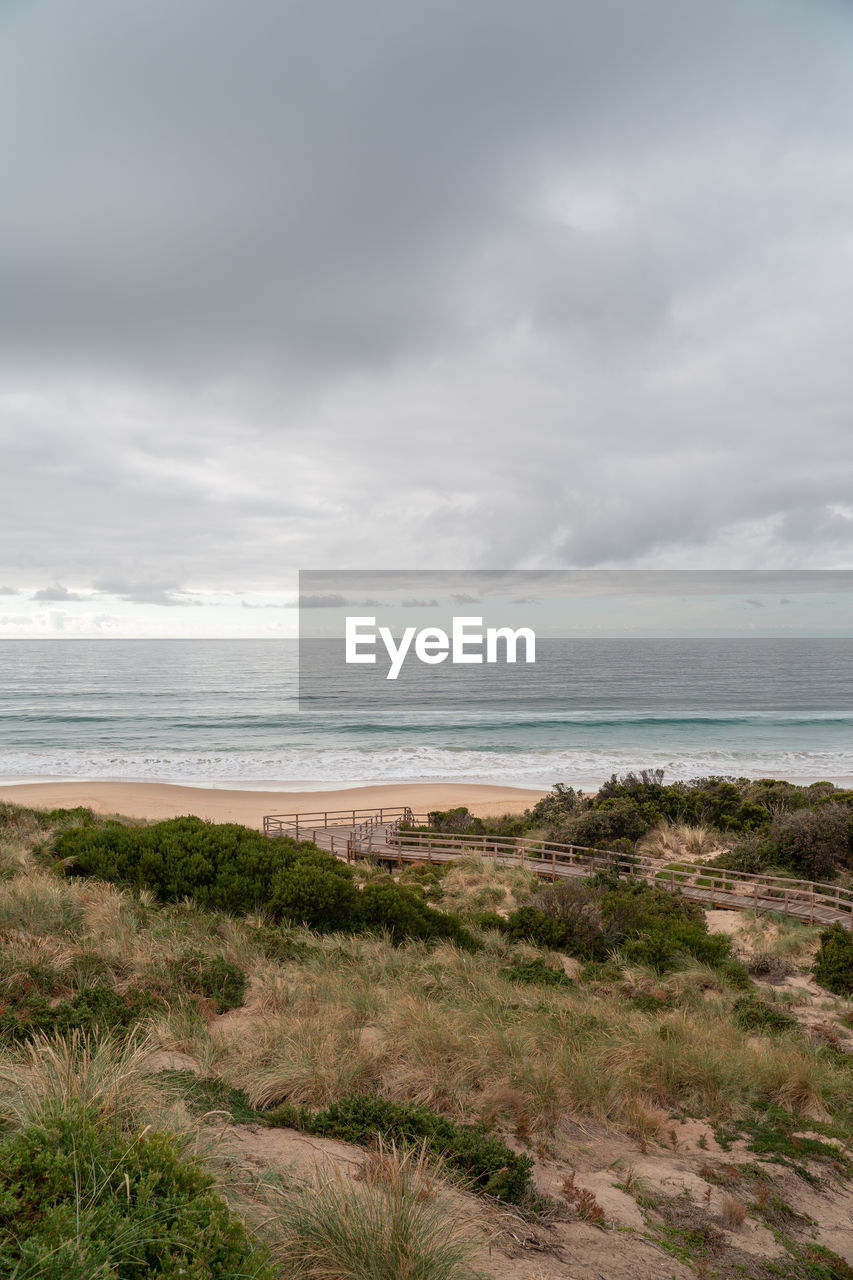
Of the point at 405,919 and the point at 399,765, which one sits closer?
the point at 405,919

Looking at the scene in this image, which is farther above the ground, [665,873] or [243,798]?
[665,873]

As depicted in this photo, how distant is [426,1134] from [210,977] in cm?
412

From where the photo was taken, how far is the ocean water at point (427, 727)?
43344mm

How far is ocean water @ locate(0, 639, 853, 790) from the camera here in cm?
4334

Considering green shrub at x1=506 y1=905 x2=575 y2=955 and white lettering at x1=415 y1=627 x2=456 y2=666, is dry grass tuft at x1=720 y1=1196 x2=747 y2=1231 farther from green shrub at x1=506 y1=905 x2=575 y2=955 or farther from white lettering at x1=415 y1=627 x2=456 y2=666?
white lettering at x1=415 y1=627 x2=456 y2=666

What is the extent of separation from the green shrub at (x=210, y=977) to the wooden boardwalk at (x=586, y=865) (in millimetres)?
11488

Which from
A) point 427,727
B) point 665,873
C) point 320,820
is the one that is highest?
point 665,873

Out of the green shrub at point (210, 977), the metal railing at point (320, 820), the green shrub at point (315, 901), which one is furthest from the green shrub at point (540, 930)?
the metal railing at point (320, 820)

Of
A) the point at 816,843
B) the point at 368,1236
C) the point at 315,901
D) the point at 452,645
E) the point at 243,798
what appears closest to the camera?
the point at 368,1236

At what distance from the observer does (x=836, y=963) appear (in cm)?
1163

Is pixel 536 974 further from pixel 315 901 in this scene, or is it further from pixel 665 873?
pixel 665 873

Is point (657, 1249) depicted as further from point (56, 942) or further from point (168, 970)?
point (56, 942)

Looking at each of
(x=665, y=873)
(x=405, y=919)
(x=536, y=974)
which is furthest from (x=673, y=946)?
Answer: (x=665, y=873)

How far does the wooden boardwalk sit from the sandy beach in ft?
21.1
